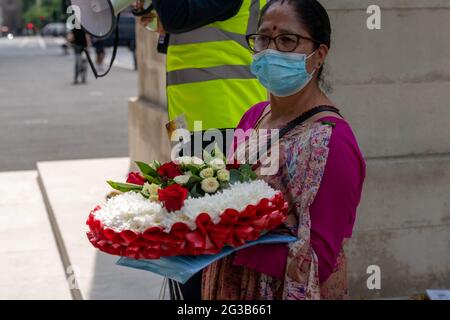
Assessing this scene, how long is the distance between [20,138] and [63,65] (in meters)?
22.1

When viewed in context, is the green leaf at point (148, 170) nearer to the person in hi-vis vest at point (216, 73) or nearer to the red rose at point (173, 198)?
the red rose at point (173, 198)

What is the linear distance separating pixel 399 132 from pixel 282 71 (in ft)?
8.41

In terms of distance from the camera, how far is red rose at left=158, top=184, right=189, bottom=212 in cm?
229

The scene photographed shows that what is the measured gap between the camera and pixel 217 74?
12.2 ft

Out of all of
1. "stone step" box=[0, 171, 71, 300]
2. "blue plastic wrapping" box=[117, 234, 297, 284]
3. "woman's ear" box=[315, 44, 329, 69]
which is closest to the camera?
"blue plastic wrapping" box=[117, 234, 297, 284]

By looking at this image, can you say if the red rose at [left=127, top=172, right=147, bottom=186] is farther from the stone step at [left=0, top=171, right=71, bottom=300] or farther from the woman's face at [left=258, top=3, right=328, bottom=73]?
the stone step at [left=0, top=171, right=71, bottom=300]

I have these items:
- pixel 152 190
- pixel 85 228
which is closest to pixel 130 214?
pixel 152 190

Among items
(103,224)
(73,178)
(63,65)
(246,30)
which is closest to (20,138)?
(73,178)

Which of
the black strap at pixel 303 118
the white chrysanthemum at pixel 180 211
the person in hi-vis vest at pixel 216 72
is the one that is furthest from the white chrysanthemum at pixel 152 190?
the person in hi-vis vest at pixel 216 72

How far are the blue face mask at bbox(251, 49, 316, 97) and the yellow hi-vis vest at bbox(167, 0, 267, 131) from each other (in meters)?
0.96

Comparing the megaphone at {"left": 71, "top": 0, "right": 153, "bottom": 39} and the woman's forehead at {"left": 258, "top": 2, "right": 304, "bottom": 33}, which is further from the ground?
the woman's forehead at {"left": 258, "top": 2, "right": 304, "bottom": 33}

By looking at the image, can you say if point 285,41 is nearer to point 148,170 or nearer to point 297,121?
point 297,121

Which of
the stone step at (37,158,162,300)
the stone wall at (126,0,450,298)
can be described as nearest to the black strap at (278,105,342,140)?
the stone wall at (126,0,450,298)
